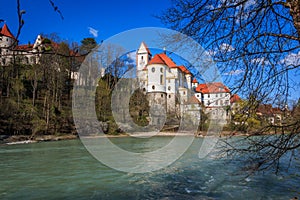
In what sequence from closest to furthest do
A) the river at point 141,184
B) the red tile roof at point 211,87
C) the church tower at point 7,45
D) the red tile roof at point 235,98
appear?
the church tower at point 7,45 < the red tile roof at point 211,87 < the red tile roof at point 235,98 < the river at point 141,184

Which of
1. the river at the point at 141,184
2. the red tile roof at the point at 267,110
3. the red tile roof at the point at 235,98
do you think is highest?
the red tile roof at the point at 235,98

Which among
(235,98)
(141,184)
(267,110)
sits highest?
(235,98)

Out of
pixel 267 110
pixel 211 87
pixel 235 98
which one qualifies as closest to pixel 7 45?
pixel 211 87

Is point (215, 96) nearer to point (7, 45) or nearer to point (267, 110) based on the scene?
point (267, 110)

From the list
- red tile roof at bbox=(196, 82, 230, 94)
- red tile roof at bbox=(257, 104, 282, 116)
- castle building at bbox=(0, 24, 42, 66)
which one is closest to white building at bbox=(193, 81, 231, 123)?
red tile roof at bbox=(196, 82, 230, 94)

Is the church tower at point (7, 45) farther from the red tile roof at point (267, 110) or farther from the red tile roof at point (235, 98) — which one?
the red tile roof at point (267, 110)

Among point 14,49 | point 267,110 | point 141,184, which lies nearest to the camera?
point 14,49

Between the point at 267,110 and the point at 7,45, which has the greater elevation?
the point at 7,45

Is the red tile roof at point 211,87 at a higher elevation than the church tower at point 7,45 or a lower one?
higher

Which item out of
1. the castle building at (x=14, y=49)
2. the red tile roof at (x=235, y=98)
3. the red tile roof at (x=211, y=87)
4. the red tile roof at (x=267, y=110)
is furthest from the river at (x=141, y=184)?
the castle building at (x=14, y=49)

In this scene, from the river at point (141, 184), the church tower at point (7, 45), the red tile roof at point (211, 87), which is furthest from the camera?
the river at point (141, 184)

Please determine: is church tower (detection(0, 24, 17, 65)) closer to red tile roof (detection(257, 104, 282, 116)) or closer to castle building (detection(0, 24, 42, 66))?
castle building (detection(0, 24, 42, 66))

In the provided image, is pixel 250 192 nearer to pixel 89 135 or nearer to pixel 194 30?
pixel 194 30

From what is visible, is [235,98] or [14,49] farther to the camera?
[235,98]
